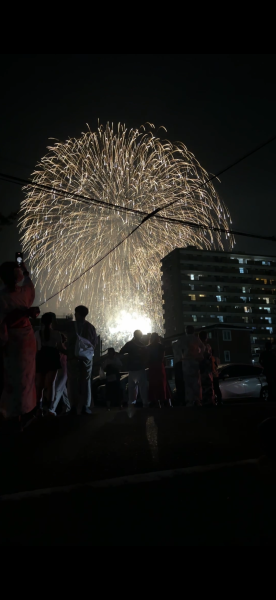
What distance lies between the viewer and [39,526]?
7.12 feet

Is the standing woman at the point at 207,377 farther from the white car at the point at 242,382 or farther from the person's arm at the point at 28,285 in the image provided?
the person's arm at the point at 28,285

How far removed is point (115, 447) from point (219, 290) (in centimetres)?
9403

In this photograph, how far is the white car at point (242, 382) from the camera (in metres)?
15.4

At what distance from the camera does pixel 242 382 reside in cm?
1551

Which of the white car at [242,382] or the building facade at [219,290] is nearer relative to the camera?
the white car at [242,382]

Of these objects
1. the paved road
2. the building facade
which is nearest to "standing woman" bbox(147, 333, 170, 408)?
the paved road

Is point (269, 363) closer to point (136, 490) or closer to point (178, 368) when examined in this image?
point (178, 368)

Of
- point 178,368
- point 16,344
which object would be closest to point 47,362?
point 16,344

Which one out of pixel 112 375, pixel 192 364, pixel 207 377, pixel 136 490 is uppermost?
pixel 192 364

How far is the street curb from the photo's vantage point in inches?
105

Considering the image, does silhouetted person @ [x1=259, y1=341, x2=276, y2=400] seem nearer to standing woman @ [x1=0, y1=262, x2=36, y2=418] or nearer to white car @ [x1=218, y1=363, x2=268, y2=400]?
white car @ [x1=218, y1=363, x2=268, y2=400]

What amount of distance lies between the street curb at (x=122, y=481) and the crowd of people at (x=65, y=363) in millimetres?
2098

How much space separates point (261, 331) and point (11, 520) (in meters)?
94.1

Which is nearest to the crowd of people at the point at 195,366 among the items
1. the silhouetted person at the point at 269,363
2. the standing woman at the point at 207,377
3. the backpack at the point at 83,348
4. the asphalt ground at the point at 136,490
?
the standing woman at the point at 207,377
